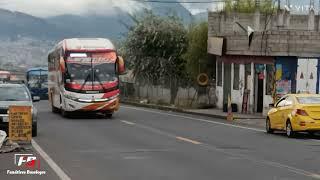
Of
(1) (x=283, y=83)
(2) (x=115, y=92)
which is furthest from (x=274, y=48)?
(2) (x=115, y=92)

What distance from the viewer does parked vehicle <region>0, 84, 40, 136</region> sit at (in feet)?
69.8

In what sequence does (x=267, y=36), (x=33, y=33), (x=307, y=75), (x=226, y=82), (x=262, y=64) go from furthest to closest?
(x=33, y=33) < (x=226, y=82) < (x=262, y=64) < (x=267, y=36) < (x=307, y=75)

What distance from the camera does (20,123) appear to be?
1845cm

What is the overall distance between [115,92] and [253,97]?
8.39m

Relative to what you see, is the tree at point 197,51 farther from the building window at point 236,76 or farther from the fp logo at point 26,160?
the fp logo at point 26,160

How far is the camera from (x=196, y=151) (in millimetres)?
17328

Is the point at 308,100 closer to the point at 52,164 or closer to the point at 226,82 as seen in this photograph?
the point at 52,164

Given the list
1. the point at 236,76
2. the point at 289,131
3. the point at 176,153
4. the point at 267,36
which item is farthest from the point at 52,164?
the point at 236,76

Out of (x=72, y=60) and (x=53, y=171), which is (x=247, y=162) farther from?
(x=72, y=60)

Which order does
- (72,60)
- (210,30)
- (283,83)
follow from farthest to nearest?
(210,30)
(283,83)
(72,60)

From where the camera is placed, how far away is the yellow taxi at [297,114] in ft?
73.2

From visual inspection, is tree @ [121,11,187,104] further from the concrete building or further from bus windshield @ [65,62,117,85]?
bus windshield @ [65,62,117,85]

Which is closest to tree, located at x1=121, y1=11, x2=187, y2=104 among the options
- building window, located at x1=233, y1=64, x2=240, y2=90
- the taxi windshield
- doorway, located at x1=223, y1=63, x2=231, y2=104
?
doorway, located at x1=223, y1=63, x2=231, y2=104

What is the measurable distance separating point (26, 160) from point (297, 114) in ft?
33.2
